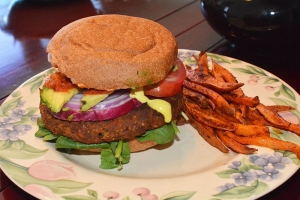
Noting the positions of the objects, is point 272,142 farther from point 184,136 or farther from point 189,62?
point 189,62

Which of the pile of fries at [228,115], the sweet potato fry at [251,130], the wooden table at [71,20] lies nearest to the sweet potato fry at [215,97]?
the pile of fries at [228,115]

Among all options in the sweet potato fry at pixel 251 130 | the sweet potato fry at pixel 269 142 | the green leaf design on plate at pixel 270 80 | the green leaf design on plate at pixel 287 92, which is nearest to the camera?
the sweet potato fry at pixel 269 142

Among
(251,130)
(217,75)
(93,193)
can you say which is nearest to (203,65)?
(217,75)

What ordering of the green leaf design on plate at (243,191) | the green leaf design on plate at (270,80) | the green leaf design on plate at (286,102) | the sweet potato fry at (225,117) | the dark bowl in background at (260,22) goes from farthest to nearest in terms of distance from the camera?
the dark bowl in background at (260,22), the green leaf design on plate at (270,80), the green leaf design on plate at (286,102), the sweet potato fry at (225,117), the green leaf design on plate at (243,191)

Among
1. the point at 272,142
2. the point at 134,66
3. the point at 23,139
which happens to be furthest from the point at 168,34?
the point at 23,139

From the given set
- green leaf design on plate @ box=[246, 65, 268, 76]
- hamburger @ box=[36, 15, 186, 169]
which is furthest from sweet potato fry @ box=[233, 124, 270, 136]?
green leaf design on plate @ box=[246, 65, 268, 76]

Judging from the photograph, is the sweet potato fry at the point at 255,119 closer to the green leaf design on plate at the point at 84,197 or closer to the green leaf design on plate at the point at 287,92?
the green leaf design on plate at the point at 287,92

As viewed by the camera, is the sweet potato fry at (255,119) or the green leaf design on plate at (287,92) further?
the green leaf design on plate at (287,92)
